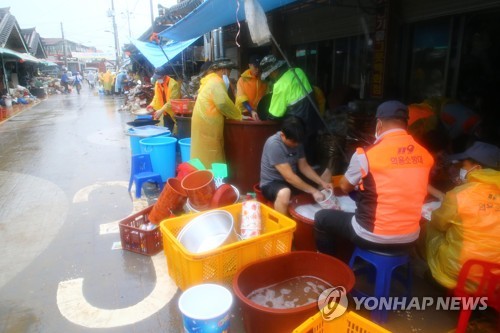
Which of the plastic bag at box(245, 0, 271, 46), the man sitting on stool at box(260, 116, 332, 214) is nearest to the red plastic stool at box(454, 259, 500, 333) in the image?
the man sitting on stool at box(260, 116, 332, 214)

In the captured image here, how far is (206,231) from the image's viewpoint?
328cm

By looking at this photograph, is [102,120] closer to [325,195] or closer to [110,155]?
[110,155]

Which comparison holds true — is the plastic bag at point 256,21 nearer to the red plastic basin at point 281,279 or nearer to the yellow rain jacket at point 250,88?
the red plastic basin at point 281,279

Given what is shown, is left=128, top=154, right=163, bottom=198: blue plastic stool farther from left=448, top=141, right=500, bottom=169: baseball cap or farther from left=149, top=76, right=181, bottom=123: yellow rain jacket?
left=448, top=141, right=500, bottom=169: baseball cap

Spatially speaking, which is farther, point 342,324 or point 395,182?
point 395,182

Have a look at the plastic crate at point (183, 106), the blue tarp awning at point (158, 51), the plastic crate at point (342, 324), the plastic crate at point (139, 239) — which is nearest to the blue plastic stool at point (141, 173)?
the plastic crate at point (183, 106)

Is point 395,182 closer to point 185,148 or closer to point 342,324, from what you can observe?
point 342,324

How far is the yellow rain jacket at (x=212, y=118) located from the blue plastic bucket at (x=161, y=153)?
2.20ft

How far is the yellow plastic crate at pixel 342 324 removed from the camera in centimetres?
194

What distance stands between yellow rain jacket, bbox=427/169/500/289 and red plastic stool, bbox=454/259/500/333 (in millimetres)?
49

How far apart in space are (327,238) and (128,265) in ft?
6.79

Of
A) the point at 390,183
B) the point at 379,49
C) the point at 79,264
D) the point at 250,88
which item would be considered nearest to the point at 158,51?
the point at 250,88

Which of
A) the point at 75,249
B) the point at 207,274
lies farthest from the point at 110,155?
the point at 207,274

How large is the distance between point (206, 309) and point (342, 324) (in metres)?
0.86
